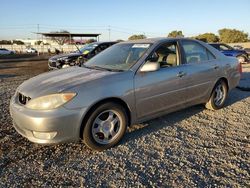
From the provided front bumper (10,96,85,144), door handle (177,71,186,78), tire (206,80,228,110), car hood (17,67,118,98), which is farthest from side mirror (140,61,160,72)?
tire (206,80,228,110)

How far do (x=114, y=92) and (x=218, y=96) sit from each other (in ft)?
9.46

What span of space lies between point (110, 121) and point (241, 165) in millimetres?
1784

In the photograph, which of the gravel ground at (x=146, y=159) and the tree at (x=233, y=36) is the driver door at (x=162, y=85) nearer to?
the gravel ground at (x=146, y=159)

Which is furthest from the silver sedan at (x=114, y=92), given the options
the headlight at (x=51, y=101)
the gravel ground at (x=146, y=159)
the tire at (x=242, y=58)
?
the tire at (x=242, y=58)

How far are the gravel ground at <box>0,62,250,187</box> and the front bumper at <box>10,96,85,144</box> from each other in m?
0.31

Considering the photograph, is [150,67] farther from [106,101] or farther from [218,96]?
[218,96]

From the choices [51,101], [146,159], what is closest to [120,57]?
[51,101]

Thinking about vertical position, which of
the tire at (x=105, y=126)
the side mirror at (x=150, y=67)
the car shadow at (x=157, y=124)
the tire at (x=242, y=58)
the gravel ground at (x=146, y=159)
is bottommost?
the gravel ground at (x=146, y=159)

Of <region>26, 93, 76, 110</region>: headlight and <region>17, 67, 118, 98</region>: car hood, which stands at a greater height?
<region>17, 67, 118, 98</region>: car hood

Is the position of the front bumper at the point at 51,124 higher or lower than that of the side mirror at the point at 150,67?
lower

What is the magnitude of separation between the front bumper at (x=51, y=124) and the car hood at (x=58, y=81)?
0.28 meters

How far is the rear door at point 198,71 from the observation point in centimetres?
471

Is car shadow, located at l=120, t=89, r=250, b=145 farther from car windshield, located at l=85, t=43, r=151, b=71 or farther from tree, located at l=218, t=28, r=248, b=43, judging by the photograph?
tree, located at l=218, t=28, r=248, b=43

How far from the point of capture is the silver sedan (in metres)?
3.33
